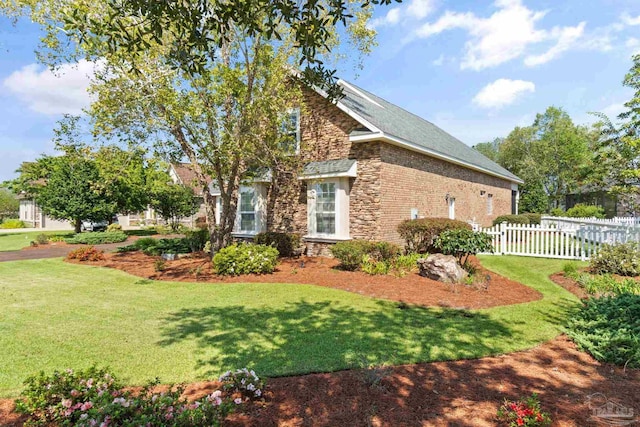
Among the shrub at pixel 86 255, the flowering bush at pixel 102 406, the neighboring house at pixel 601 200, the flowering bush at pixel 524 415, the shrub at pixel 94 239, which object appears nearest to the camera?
the flowering bush at pixel 102 406

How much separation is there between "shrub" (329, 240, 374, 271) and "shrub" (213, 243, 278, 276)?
6.61 ft

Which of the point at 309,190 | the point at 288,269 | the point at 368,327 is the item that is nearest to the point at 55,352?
the point at 368,327

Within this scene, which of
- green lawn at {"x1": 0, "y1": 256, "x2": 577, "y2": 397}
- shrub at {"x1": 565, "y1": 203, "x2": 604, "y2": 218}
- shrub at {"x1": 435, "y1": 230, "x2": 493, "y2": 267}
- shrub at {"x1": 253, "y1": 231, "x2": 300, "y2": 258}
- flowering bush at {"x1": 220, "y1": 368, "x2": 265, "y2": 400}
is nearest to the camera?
flowering bush at {"x1": 220, "y1": 368, "x2": 265, "y2": 400}

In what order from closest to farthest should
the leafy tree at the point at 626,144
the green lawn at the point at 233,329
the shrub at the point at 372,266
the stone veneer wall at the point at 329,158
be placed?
the green lawn at the point at 233,329 → the shrub at the point at 372,266 → the stone veneer wall at the point at 329,158 → the leafy tree at the point at 626,144

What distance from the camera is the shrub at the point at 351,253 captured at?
33.5ft

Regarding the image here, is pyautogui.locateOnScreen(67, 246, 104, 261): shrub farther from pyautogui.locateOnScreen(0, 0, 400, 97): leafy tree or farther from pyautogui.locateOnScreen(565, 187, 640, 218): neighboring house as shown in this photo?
pyautogui.locateOnScreen(565, 187, 640, 218): neighboring house

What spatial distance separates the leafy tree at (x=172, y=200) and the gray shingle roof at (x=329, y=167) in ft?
52.1

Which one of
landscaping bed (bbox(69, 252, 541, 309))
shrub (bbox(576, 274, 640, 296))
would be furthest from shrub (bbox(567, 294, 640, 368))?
landscaping bed (bbox(69, 252, 541, 309))

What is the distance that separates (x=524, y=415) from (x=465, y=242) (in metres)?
6.83

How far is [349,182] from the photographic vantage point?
1229cm

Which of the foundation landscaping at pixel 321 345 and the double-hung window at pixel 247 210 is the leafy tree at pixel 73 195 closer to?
the double-hung window at pixel 247 210

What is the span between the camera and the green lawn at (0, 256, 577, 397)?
436cm

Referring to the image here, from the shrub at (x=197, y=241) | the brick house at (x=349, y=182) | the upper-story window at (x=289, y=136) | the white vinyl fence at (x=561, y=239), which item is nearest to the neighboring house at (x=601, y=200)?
the white vinyl fence at (x=561, y=239)

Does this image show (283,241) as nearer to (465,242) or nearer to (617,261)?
(465,242)
